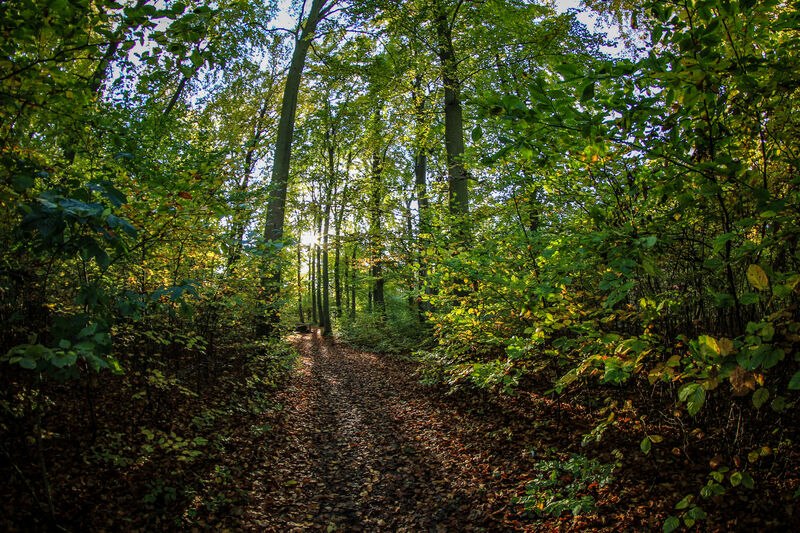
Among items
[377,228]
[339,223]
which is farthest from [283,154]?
[339,223]

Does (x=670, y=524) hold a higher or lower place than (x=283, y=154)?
lower

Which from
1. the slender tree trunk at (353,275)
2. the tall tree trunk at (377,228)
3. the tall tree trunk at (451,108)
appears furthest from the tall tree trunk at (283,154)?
the tall tree trunk at (451,108)

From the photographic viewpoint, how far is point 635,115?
8.21ft

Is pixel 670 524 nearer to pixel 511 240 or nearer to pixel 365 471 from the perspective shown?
pixel 511 240

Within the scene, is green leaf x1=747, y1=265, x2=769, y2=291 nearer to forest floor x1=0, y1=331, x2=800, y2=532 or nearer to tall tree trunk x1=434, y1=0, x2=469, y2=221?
forest floor x1=0, y1=331, x2=800, y2=532

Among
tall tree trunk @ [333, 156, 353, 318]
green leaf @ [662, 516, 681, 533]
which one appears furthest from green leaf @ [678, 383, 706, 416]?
tall tree trunk @ [333, 156, 353, 318]

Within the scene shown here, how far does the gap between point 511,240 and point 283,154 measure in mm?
9050

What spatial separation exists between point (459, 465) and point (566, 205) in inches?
150

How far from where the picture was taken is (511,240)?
18.1ft

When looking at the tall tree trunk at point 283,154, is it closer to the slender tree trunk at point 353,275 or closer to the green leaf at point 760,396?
the slender tree trunk at point 353,275

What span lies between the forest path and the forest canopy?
0.96 metres

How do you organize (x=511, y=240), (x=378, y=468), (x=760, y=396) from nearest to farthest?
1. (x=760, y=396)
2. (x=511, y=240)
3. (x=378, y=468)

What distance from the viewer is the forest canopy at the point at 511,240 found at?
232 cm

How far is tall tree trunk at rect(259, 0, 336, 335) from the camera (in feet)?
34.3
